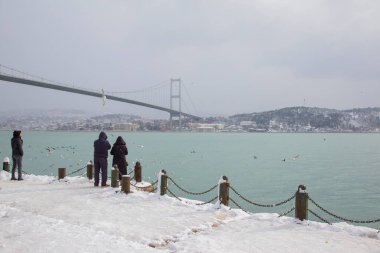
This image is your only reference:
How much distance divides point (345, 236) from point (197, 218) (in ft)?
8.91

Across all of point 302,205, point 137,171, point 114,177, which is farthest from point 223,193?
point 137,171

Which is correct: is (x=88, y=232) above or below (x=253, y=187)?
above

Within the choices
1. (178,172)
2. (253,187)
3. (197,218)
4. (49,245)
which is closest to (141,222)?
(197,218)

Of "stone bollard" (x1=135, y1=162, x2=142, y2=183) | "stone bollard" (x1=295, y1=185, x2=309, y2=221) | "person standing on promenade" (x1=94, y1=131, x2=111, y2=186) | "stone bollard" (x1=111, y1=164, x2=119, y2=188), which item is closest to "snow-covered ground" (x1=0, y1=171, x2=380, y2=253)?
"stone bollard" (x1=295, y1=185, x2=309, y2=221)

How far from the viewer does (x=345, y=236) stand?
22.0 feet

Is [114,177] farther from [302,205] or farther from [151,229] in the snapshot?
[302,205]

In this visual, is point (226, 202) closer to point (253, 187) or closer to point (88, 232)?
point (88, 232)

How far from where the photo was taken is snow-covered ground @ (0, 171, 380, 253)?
19.2 feet

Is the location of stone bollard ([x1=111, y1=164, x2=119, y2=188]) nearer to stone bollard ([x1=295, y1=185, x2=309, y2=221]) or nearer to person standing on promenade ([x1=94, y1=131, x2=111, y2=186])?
person standing on promenade ([x1=94, y1=131, x2=111, y2=186])

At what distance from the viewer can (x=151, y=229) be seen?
6809 millimetres

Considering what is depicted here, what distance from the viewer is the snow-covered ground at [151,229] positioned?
5.87m

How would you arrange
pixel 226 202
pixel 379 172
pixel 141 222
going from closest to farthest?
pixel 141 222 → pixel 226 202 → pixel 379 172

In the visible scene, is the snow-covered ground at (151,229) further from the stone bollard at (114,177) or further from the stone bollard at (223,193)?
the stone bollard at (114,177)

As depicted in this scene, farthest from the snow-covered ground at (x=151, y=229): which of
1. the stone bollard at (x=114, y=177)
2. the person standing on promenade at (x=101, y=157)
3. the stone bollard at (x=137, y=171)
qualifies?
the stone bollard at (x=137, y=171)
